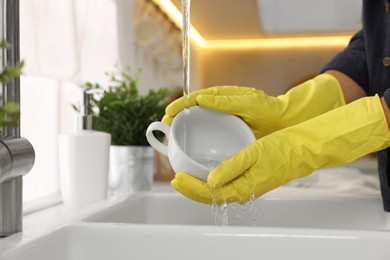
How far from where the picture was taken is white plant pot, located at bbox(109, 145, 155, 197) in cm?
133

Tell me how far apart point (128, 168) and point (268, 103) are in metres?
0.40

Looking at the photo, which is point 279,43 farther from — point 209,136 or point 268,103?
point 209,136

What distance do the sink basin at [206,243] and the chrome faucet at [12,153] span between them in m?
0.05

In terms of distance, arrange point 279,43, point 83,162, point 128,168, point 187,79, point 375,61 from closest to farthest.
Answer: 1. point 187,79
2. point 83,162
3. point 375,61
4. point 128,168
5. point 279,43

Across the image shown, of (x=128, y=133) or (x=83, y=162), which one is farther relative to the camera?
(x=128, y=133)

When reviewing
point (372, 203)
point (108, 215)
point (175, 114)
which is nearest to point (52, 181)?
point (108, 215)

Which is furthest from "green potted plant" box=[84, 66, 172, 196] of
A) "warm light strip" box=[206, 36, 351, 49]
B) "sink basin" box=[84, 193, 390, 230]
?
"warm light strip" box=[206, 36, 351, 49]

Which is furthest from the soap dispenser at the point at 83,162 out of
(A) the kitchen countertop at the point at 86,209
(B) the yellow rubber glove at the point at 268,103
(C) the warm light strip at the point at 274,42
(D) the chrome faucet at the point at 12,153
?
(C) the warm light strip at the point at 274,42

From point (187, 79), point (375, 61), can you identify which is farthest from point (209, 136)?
point (375, 61)

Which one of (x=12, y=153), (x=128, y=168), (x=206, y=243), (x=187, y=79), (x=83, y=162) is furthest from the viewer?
(x=128, y=168)

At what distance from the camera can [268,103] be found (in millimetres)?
1092

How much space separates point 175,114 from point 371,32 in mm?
501

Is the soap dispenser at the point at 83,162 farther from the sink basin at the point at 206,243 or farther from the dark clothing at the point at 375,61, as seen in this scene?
the dark clothing at the point at 375,61

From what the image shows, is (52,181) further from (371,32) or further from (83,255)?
(371,32)
